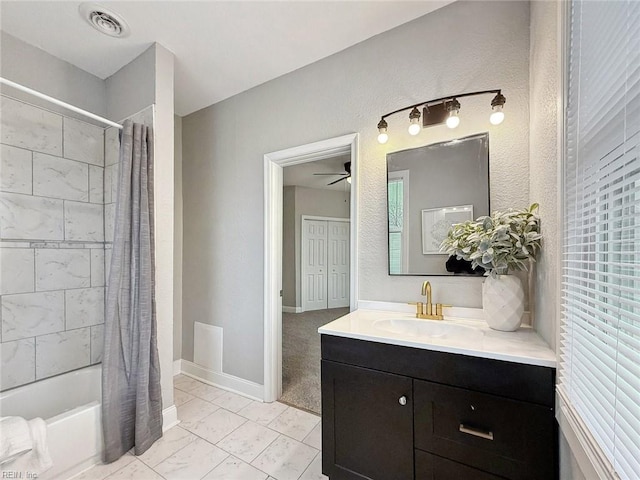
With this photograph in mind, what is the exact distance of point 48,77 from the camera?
2088mm

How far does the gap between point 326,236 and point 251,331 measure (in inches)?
152

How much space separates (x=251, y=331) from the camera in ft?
8.06

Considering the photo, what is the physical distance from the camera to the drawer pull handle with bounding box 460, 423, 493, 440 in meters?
1.08

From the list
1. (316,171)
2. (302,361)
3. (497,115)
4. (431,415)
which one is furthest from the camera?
(316,171)

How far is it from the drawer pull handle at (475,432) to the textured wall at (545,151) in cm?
43

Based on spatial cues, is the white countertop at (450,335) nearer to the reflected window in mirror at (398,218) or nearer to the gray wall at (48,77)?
the reflected window in mirror at (398,218)

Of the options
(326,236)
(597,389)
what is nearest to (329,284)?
(326,236)

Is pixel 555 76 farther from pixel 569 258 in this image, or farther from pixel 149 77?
pixel 149 77

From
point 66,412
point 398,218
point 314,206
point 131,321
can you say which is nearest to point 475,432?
point 398,218

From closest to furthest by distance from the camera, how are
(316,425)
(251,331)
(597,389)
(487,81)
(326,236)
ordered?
1. (597,389)
2. (487,81)
3. (316,425)
4. (251,331)
5. (326,236)

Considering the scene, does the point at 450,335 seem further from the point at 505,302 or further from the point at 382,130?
the point at 382,130

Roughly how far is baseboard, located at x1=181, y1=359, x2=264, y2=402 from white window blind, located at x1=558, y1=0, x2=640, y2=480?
2.16 meters

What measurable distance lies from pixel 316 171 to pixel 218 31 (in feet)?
9.76

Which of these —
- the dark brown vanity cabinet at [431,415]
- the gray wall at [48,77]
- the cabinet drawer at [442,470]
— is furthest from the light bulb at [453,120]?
the gray wall at [48,77]
